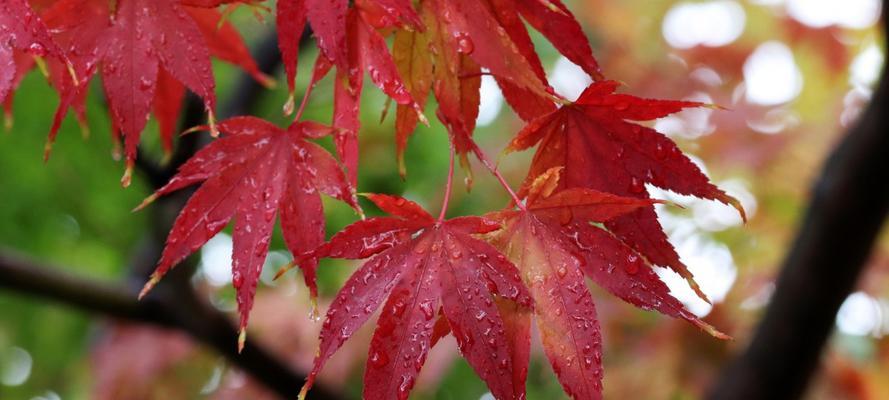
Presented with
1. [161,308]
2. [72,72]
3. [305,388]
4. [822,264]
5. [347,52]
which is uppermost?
[822,264]

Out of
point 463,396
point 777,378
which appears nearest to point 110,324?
point 463,396

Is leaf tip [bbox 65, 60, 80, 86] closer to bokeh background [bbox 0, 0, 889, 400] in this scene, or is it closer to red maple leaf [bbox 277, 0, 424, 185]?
red maple leaf [bbox 277, 0, 424, 185]

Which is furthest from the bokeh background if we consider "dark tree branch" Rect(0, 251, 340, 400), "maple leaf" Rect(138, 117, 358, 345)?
"maple leaf" Rect(138, 117, 358, 345)

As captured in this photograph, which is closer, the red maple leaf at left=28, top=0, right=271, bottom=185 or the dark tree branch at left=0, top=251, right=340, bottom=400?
the red maple leaf at left=28, top=0, right=271, bottom=185

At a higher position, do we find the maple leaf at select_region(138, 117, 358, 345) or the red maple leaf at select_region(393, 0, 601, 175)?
the red maple leaf at select_region(393, 0, 601, 175)

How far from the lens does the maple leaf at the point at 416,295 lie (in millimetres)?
553

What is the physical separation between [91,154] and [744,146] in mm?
1872

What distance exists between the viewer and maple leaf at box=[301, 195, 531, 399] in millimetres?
553

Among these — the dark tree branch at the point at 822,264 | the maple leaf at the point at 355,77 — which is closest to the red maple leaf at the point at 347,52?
the maple leaf at the point at 355,77

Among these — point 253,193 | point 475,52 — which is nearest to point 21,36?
point 253,193

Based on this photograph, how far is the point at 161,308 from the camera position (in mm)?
1758

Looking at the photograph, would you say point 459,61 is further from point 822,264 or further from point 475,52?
point 822,264

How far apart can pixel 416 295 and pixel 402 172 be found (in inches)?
5.9

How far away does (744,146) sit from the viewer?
2.37 metres
